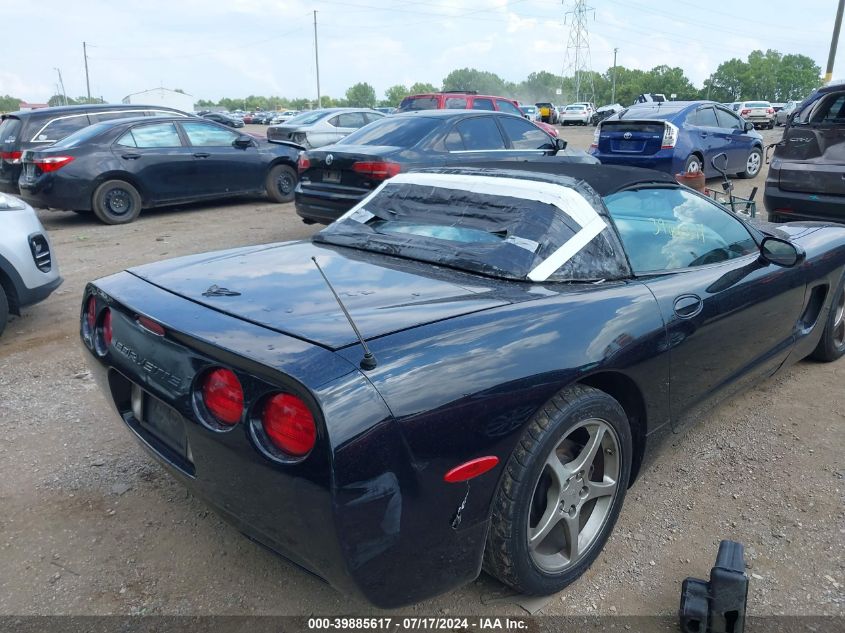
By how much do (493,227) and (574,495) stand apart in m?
1.17

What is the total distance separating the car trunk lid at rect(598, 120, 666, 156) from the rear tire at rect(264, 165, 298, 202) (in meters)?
5.30

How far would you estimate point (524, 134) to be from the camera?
28.1ft

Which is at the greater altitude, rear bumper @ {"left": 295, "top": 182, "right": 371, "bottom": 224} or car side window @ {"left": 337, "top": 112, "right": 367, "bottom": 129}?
car side window @ {"left": 337, "top": 112, "right": 367, "bottom": 129}

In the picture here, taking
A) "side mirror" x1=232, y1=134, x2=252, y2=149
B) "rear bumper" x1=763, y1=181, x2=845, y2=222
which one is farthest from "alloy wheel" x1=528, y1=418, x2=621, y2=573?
"side mirror" x1=232, y1=134, x2=252, y2=149

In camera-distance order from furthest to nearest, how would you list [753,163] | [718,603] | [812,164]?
[753,163] < [812,164] < [718,603]

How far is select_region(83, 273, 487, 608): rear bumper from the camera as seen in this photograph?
5.64ft

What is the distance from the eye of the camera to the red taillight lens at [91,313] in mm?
2669

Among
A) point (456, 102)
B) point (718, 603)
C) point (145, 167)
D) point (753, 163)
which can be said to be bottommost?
point (718, 603)

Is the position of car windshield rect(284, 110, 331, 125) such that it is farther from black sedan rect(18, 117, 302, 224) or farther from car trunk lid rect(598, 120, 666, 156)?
car trunk lid rect(598, 120, 666, 156)

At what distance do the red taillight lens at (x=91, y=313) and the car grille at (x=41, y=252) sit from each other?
8.24ft

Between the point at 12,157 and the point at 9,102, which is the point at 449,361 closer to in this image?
the point at 12,157

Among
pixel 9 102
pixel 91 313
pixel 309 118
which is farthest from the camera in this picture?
pixel 9 102

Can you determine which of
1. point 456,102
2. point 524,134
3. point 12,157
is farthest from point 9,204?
point 456,102

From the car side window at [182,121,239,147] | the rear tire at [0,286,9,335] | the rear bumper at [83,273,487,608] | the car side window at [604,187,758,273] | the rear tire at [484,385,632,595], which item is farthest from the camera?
the car side window at [182,121,239,147]
